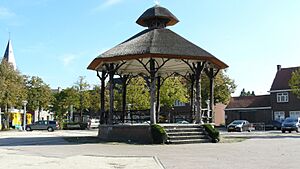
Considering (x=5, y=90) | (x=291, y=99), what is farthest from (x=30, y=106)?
(x=291, y=99)

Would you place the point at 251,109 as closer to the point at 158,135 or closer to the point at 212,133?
the point at 212,133

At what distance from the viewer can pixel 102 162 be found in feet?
43.3

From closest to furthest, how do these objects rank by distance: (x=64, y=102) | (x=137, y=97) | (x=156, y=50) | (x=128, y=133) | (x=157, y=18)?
1. (x=156, y=50)
2. (x=128, y=133)
3. (x=157, y=18)
4. (x=137, y=97)
5. (x=64, y=102)

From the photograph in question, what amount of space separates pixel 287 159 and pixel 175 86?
35642 mm

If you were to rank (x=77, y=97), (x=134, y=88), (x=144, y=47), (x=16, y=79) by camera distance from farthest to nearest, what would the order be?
A: (x=77, y=97) → (x=16, y=79) → (x=134, y=88) → (x=144, y=47)

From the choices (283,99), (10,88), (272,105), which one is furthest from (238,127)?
(10,88)

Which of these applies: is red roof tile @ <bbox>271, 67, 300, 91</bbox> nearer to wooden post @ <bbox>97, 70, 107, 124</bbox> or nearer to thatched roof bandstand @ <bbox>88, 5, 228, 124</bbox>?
thatched roof bandstand @ <bbox>88, 5, 228, 124</bbox>

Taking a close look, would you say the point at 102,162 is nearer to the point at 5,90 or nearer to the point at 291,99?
the point at 5,90

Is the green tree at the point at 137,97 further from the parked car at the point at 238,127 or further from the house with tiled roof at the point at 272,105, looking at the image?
the house with tiled roof at the point at 272,105

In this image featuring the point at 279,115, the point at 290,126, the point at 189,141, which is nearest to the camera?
the point at 189,141

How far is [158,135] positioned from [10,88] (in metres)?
36.8

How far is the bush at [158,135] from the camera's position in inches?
849

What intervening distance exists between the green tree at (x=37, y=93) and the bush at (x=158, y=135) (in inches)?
1958

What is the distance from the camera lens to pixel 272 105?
2534 inches
